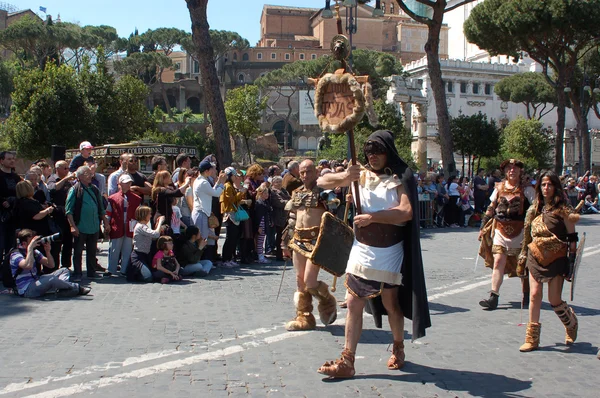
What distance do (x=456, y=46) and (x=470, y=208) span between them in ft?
294

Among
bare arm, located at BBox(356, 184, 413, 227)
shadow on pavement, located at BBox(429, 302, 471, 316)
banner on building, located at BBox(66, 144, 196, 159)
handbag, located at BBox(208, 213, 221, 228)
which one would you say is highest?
banner on building, located at BBox(66, 144, 196, 159)

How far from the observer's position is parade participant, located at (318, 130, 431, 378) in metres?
5.59

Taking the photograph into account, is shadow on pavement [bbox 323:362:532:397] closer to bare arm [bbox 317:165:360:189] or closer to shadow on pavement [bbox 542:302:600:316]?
bare arm [bbox 317:165:360:189]

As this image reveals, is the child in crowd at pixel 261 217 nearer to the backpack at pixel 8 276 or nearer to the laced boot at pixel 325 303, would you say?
the backpack at pixel 8 276

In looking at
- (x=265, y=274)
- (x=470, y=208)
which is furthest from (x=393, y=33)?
(x=265, y=274)

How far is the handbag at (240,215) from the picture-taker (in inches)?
486

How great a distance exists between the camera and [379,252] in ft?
18.5

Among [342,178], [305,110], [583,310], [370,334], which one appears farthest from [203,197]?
[305,110]

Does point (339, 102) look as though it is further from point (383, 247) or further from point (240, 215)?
point (240, 215)

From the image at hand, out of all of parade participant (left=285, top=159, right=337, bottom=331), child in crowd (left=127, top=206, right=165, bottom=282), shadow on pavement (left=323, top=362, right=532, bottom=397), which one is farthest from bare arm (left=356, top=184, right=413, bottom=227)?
child in crowd (left=127, top=206, right=165, bottom=282)

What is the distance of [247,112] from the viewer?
63531 mm

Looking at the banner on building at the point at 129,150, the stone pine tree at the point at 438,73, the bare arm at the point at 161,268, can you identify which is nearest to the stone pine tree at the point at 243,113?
the stone pine tree at the point at 438,73

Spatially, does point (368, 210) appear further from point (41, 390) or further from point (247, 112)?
point (247, 112)

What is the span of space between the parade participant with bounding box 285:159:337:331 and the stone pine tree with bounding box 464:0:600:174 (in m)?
29.5
